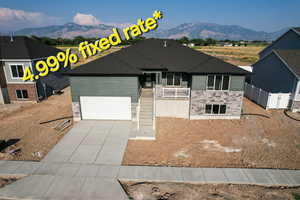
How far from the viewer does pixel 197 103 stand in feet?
59.8

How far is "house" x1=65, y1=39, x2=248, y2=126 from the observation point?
673 inches

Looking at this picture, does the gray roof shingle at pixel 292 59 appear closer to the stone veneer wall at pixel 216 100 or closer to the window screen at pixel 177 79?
the stone veneer wall at pixel 216 100

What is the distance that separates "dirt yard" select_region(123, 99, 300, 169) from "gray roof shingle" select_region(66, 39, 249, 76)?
5.29 m

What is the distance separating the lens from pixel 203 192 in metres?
9.53

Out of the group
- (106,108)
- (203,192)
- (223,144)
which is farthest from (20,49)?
(203,192)

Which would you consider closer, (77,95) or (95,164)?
(95,164)

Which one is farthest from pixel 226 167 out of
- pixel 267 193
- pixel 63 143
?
pixel 63 143

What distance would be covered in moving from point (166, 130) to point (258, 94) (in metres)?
13.6

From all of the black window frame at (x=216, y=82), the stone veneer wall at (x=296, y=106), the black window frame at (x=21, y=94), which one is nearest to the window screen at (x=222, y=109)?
the black window frame at (x=216, y=82)

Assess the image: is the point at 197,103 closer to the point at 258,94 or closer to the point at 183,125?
the point at 183,125

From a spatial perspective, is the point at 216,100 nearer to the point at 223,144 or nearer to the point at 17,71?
the point at 223,144

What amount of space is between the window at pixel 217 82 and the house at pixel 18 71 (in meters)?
21.0

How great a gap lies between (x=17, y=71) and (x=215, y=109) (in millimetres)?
24198

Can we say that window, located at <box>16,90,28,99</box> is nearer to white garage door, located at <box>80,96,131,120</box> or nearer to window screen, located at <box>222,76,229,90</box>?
white garage door, located at <box>80,96,131,120</box>
